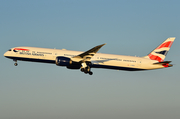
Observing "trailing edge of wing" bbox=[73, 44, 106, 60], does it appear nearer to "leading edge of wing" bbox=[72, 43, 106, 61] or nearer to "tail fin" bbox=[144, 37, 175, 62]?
"leading edge of wing" bbox=[72, 43, 106, 61]

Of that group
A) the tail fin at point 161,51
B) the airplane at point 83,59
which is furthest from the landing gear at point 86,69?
the tail fin at point 161,51

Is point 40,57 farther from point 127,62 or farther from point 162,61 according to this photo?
point 162,61

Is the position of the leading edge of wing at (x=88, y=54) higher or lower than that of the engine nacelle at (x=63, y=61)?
higher

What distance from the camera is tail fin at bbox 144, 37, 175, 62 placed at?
6769 cm

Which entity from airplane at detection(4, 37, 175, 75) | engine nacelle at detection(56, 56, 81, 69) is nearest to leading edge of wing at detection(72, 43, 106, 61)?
airplane at detection(4, 37, 175, 75)

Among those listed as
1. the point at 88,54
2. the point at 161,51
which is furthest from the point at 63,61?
the point at 161,51

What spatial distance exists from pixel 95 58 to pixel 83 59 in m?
3.17

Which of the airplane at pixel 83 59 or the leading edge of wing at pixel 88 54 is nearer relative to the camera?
the leading edge of wing at pixel 88 54

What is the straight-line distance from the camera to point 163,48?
69000mm

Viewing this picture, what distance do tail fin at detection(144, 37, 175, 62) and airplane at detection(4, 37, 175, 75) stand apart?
144 cm

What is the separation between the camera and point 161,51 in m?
68.5

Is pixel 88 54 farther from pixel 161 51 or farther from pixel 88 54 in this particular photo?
pixel 161 51

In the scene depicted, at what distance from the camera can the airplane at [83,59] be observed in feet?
200

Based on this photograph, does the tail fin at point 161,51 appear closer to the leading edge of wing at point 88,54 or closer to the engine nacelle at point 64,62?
the leading edge of wing at point 88,54
